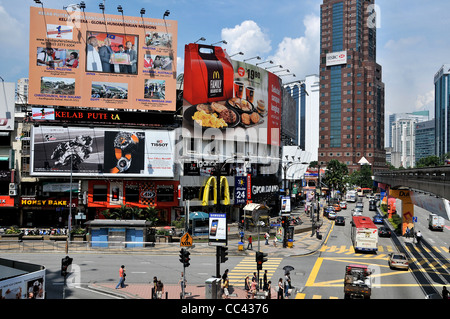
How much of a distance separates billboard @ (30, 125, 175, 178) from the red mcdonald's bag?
10917 millimetres

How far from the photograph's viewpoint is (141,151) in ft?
198

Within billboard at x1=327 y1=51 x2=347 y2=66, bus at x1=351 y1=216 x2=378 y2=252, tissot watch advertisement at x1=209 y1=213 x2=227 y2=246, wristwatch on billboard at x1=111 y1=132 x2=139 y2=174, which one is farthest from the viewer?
billboard at x1=327 y1=51 x2=347 y2=66

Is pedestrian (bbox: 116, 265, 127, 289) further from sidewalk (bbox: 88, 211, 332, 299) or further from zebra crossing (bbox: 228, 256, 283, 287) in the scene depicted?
zebra crossing (bbox: 228, 256, 283, 287)

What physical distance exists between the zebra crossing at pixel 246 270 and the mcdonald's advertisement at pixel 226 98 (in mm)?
34355

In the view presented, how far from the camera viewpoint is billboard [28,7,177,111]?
60969mm

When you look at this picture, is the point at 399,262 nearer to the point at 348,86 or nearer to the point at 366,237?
the point at 366,237

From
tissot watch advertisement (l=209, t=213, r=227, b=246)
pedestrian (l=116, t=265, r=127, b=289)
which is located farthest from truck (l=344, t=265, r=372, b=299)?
pedestrian (l=116, t=265, r=127, b=289)

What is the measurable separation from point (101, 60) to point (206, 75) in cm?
1799

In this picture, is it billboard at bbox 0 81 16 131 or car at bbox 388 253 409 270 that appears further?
billboard at bbox 0 81 16 131

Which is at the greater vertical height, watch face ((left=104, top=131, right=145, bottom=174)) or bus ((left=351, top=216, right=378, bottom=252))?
watch face ((left=104, top=131, right=145, bottom=174))

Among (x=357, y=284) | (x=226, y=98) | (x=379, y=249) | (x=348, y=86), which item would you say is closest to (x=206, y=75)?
(x=226, y=98)

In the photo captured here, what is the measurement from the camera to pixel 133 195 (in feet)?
203

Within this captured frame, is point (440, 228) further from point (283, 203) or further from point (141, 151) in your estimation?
point (141, 151)

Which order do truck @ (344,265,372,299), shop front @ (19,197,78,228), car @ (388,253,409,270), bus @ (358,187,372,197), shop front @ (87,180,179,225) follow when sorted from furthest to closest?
1. bus @ (358,187,372,197)
2. shop front @ (87,180,179,225)
3. shop front @ (19,197,78,228)
4. car @ (388,253,409,270)
5. truck @ (344,265,372,299)
